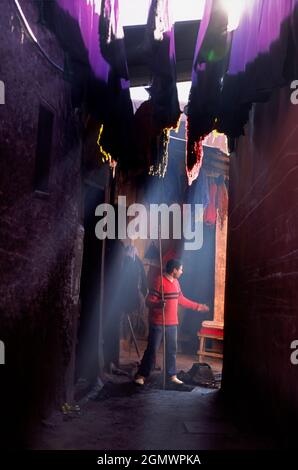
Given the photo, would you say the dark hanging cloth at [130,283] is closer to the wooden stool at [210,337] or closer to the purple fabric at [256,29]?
the wooden stool at [210,337]

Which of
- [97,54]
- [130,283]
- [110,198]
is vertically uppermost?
[97,54]

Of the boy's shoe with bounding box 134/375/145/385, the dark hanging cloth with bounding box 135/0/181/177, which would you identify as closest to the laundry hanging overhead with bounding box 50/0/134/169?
the dark hanging cloth with bounding box 135/0/181/177

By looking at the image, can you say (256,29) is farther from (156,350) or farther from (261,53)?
(156,350)

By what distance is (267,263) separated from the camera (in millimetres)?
5488

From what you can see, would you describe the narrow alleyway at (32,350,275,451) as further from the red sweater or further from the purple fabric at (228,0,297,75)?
the purple fabric at (228,0,297,75)

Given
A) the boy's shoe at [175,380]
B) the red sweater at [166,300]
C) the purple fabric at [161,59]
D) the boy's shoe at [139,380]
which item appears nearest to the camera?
the purple fabric at [161,59]

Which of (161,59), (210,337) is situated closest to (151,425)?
(161,59)

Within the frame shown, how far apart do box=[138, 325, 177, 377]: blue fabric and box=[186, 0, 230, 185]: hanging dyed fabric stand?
4.43 metres

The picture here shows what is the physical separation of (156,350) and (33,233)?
15.6 feet

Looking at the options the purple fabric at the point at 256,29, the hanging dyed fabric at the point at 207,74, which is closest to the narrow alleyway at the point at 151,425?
the hanging dyed fabric at the point at 207,74

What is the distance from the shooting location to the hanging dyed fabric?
473 cm

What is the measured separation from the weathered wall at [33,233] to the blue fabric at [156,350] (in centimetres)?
259

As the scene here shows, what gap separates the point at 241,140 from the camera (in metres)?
7.86

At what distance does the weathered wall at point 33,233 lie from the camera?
4547mm
